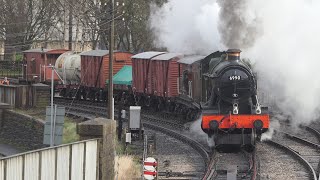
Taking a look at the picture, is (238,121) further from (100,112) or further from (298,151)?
(100,112)

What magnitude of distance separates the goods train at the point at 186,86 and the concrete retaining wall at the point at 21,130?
5.17m

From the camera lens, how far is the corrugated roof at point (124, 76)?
116ft

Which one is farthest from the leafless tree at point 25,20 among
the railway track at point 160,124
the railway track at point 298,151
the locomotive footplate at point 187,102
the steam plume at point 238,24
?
the railway track at point 298,151

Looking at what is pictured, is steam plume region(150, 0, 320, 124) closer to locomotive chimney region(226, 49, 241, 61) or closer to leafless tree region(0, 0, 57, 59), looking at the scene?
locomotive chimney region(226, 49, 241, 61)

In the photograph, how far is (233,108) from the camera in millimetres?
17375

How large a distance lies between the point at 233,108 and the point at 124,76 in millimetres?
19181

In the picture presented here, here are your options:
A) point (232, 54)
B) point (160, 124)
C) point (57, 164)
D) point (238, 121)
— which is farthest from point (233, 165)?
point (160, 124)

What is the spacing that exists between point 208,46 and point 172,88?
2.79m

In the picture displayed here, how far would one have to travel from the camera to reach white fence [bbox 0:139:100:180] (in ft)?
24.4

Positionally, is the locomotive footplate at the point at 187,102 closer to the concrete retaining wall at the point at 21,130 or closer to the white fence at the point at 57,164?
the concrete retaining wall at the point at 21,130

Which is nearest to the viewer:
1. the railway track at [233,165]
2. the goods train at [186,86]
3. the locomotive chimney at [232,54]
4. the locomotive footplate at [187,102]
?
the railway track at [233,165]

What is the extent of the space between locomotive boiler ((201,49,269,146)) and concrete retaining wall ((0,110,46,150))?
20.7 feet

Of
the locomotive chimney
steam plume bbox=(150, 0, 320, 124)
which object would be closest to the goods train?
the locomotive chimney

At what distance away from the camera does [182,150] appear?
765 inches
